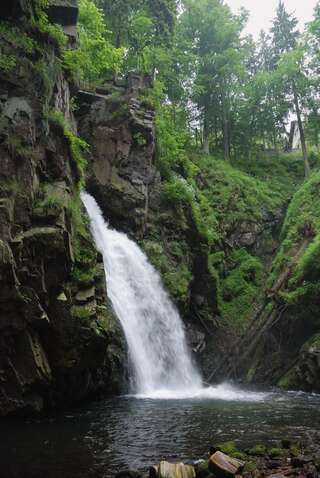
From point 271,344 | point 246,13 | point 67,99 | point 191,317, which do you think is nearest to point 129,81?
point 67,99

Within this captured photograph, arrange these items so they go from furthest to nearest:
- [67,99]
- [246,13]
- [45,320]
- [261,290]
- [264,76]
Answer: [246,13] → [264,76] → [261,290] → [67,99] → [45,320]

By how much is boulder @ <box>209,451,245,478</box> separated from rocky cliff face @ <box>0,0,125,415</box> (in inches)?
280

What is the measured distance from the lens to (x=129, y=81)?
2775 cm

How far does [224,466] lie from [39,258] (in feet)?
27.7

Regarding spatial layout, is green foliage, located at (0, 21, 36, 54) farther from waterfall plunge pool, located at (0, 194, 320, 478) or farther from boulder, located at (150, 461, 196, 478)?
boulder, located at (150, 461, 196, 478)

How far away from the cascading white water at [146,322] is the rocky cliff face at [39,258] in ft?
6.39

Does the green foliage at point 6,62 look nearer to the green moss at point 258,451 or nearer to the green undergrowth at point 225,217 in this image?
the green undergrowth at point 225,217

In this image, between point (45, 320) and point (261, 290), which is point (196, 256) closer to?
point (261, 290)

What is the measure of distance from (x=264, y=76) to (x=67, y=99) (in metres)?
25.4

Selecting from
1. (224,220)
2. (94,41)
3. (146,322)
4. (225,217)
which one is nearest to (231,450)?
(146,322)

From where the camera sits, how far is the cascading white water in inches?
734

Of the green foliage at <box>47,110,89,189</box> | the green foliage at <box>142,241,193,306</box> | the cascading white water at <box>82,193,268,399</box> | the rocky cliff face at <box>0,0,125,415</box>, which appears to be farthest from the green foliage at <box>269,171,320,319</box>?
the green foliage at <box>47,110,89,189</box>

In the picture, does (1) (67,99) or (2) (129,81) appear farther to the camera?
(2) (129,81)

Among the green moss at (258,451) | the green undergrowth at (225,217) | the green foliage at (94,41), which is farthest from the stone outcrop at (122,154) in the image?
the green moss at (258,451)
